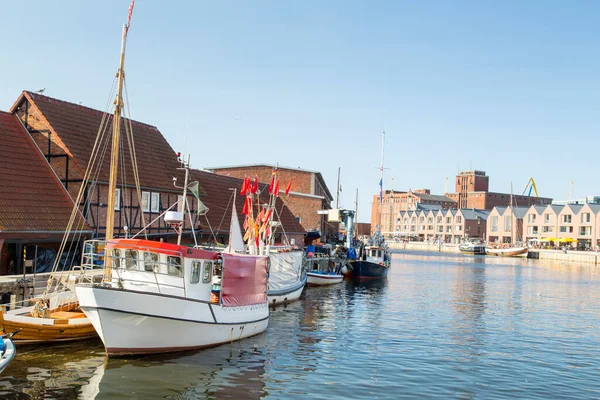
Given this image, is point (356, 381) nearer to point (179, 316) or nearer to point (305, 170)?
point (179, 316)

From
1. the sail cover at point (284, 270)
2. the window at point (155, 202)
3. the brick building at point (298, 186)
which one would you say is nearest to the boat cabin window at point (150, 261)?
the sail cover at point (284, 270)

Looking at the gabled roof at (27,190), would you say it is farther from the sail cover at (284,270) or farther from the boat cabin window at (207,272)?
the boat cabin window at (207,272)

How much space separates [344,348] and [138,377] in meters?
9.15

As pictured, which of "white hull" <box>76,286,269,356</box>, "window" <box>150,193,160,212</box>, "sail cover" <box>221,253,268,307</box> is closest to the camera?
"white hull" <box>76,286,269,356</box>

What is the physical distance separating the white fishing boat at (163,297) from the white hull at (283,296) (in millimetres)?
9118

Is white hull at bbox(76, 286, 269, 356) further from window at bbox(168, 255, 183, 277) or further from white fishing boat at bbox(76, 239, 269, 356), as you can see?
window at bbox(168, 255, 183, 277)

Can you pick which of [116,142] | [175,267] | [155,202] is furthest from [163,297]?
[155,202]

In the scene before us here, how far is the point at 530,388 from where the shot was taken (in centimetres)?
1923

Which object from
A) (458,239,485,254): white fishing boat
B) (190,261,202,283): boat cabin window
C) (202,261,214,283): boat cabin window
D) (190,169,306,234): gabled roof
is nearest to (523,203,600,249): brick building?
→ (458,239,485,254): white fishing boat

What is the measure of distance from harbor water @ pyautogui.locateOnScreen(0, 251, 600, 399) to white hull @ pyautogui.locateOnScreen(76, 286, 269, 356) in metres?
0.41

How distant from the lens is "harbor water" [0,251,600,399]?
17.6 meters

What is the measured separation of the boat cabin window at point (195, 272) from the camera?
21.6 meters

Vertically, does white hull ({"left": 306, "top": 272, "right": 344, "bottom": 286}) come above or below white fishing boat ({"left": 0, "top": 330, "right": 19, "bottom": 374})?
below

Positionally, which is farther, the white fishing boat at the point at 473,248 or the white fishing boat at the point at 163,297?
the white fishing boat at the point at 473,248
